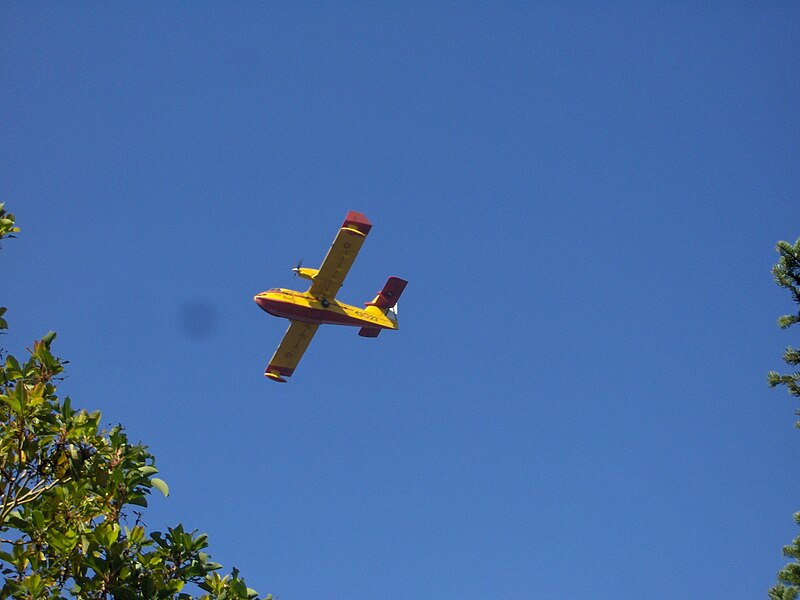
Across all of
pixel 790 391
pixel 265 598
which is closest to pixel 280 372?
pixel 790 391

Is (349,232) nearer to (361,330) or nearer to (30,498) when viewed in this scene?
(361,330)

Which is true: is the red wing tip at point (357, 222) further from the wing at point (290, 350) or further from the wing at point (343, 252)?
the wing at point (290, 350)

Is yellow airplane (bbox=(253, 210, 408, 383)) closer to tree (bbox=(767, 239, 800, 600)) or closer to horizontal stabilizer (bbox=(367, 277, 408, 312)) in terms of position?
horizontal stabilizer (bbox=(367, 277, 408, 312))

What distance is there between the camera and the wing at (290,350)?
40031mm

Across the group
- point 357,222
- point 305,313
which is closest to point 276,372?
point 305,313

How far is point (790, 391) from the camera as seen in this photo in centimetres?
1608

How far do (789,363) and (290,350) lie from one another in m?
28.1

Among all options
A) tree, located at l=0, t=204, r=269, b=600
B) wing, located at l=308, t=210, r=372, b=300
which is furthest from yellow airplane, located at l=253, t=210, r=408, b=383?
tree, located at l=0, t=204, r=269, b=600

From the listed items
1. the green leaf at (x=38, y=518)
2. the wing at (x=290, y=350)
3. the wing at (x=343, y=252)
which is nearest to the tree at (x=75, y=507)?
the green leaf at (x=38, y=518)

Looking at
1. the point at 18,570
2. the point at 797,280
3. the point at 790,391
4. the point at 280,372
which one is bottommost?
the point at 18,570

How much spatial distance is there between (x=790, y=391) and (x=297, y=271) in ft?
81.7

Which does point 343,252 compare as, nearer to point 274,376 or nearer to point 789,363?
point 274,376

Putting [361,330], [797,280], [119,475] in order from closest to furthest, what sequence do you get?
[119,475], [797,280], [361,330]

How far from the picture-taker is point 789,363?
1631 centimetres
